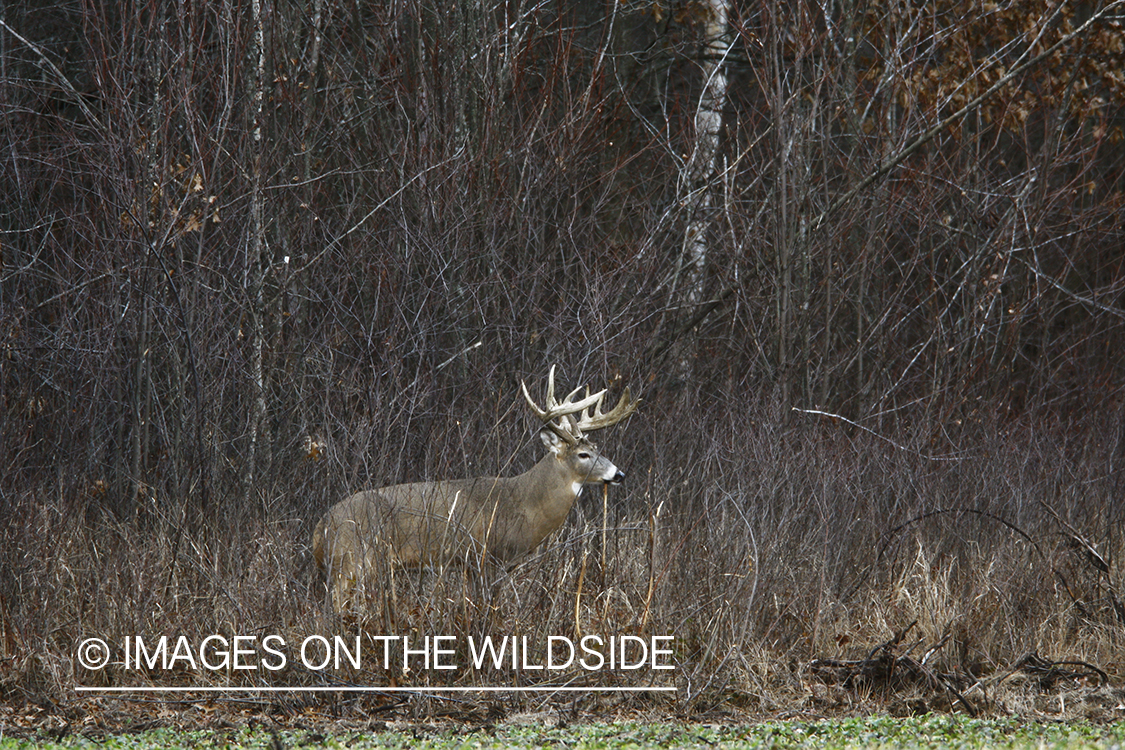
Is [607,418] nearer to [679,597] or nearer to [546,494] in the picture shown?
[546,494]

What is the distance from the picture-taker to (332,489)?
7105 mm

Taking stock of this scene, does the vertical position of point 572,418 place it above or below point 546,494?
above

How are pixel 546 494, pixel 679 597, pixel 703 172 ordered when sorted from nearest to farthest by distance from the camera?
pixel 679 597
pixel 546 494
pixel 703 172

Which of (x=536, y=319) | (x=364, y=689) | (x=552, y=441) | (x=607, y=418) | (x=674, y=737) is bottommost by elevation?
(x=674, y=737)

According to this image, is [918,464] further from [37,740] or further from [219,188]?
[37,740]

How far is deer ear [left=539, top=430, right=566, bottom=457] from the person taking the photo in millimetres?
7535

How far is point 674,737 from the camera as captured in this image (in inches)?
197

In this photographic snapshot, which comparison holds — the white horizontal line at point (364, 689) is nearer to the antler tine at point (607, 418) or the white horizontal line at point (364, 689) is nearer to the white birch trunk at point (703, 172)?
the antler tine at point (607, 418)

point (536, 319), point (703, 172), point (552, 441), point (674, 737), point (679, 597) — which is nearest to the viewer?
point (674, 737)

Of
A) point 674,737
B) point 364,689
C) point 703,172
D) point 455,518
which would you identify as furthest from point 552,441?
point 703,172

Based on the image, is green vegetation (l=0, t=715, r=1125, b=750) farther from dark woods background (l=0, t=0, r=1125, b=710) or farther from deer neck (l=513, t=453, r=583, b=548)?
deer neck (l=513, t=453, r=583, b=548)

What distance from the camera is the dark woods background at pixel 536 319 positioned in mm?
6559

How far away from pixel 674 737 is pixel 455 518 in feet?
5.33

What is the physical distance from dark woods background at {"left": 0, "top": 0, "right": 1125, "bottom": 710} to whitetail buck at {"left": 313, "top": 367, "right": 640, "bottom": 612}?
0.63 feet
